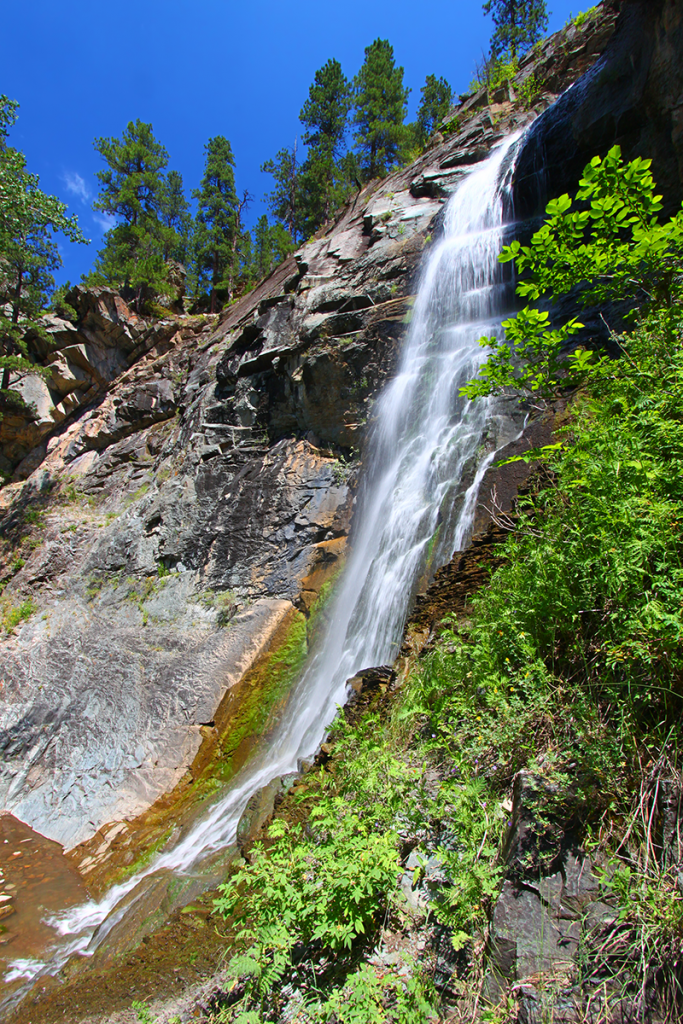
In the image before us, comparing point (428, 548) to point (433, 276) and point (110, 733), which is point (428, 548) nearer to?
point (110, 733)

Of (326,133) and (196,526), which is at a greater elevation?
(326,133)

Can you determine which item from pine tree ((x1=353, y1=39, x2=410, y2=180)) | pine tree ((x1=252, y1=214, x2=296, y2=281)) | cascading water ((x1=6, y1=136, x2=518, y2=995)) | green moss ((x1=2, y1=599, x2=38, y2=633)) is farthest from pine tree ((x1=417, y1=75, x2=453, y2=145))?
green moss ((x1=2, y1=599, x2=38, y2=633))

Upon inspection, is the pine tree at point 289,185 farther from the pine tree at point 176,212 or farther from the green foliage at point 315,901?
the green foliage at point 315,901

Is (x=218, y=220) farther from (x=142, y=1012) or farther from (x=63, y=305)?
(x=142, y=1012)

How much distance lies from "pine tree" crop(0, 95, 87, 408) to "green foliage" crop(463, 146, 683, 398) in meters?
17.6

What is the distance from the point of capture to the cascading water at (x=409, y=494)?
22.7 feet

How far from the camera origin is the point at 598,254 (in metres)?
3.56

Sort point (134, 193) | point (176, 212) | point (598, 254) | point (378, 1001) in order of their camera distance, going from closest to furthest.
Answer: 1. point (378, 1001)
2. point (598, 254)
3. point (134, 193)
4. point (176, 212)

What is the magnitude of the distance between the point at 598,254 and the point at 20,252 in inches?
853

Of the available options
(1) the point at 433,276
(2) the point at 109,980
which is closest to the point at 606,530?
(2) the point at 109,980

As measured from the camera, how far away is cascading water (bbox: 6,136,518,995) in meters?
6.92

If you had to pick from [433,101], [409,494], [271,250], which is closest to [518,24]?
[433,101]

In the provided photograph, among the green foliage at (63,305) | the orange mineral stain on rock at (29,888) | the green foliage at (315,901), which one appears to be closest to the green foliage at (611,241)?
the green foliage at (315,901)

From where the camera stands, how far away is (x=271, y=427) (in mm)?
13906
